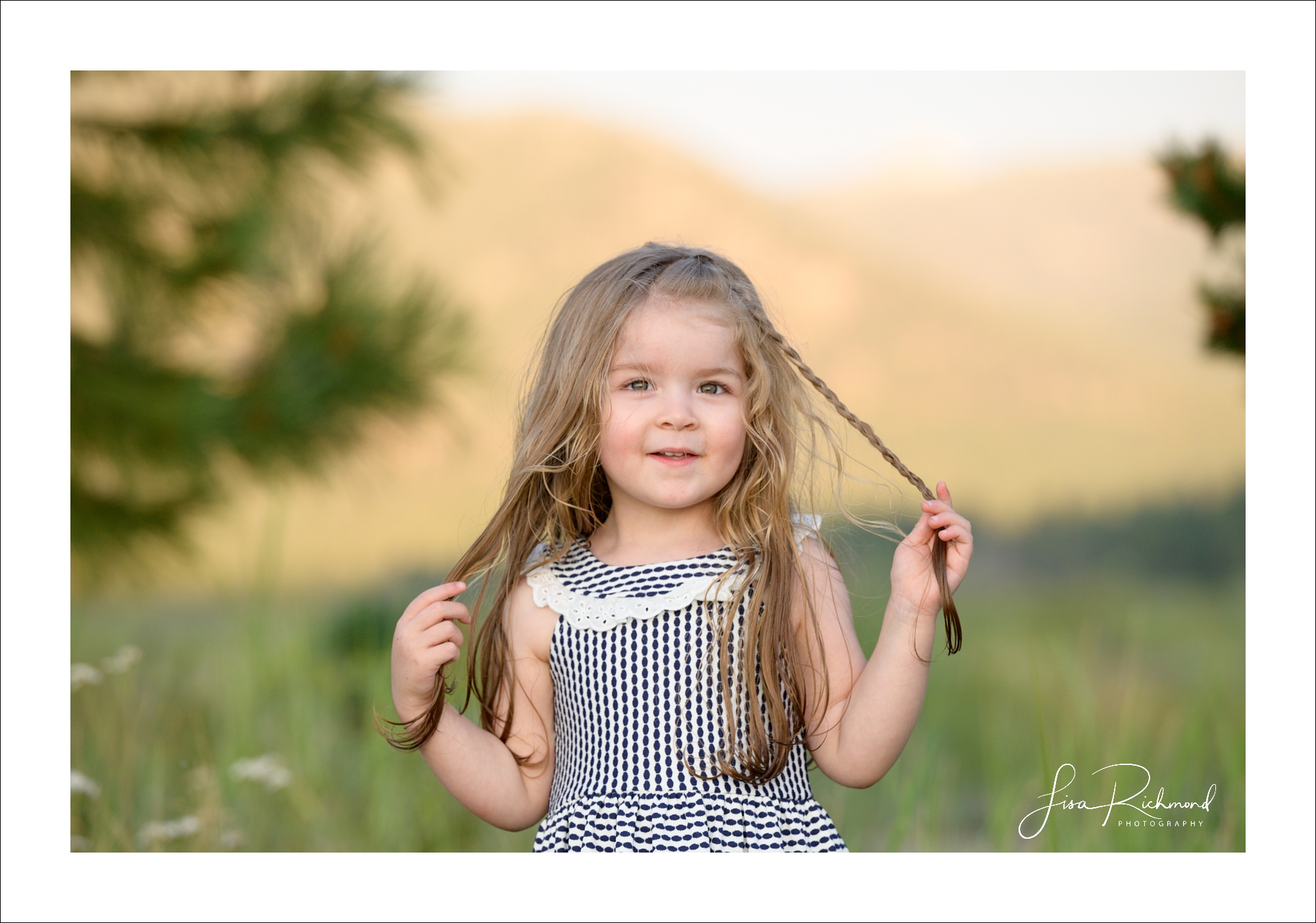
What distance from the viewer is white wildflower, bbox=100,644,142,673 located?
5.87 ft

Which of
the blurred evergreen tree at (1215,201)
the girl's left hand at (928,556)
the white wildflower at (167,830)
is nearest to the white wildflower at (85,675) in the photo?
the white wildflower at (167,830)

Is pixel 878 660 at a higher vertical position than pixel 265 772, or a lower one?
higher

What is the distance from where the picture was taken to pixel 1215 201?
1670 mm

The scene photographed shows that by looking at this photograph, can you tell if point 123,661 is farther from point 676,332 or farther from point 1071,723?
point 1071,723

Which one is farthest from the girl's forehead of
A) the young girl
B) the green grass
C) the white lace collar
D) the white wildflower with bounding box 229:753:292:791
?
the white wildflower with bounding box 229:753:292:791

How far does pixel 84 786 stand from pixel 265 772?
268 millimetres

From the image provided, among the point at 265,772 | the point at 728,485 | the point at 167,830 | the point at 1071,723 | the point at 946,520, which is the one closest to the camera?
the point at 946,520

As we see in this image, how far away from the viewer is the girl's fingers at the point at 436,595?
1009 millimetres

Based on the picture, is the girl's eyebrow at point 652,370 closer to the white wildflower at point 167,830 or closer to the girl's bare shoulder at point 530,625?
the girl's bare shoulder at point 530,625

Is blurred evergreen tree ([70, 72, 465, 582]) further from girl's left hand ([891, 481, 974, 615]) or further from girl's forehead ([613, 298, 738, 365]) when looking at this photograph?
girl's left hand ([891, 481, 974, 615])

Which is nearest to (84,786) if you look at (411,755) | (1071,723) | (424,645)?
(411,755)

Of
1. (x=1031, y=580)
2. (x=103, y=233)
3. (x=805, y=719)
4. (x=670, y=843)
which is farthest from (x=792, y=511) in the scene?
(x=1031, y=580)

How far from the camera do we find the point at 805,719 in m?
1.06

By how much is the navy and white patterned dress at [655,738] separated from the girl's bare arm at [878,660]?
55 mm
